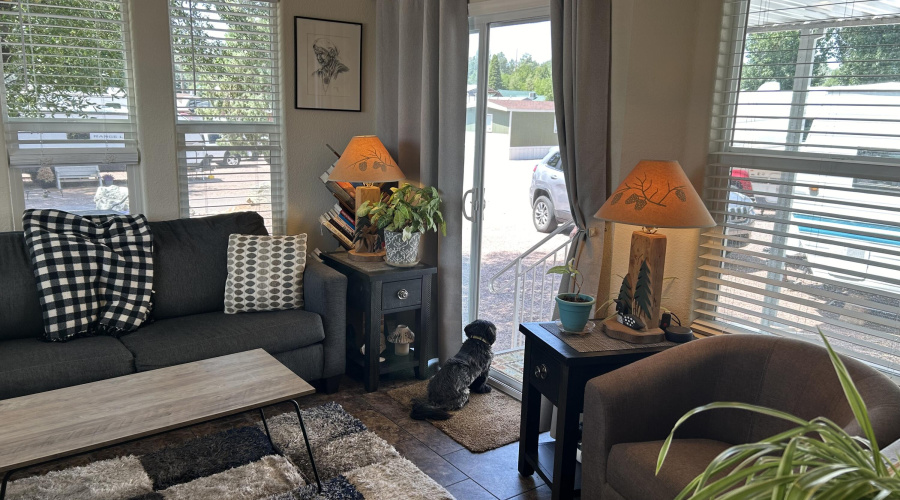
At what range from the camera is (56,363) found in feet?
8.98

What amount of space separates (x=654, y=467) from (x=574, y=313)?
2.41 feet

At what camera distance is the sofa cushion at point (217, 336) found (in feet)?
9.76

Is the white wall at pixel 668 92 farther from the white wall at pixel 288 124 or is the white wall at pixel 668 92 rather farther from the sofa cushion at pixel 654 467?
the white wall at pixel 288 124

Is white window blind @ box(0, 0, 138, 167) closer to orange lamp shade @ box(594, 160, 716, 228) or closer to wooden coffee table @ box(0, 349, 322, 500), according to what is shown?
wooden coffee table @ box(0, 349, 322, 500)

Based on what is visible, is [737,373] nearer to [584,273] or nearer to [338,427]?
[584,273]

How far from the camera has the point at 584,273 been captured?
2.96 meters

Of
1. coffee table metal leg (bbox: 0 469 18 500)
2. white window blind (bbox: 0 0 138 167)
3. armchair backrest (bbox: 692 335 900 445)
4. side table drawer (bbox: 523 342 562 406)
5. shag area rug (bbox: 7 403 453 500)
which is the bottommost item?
shag area rug (bbox: 7 403 453 500)

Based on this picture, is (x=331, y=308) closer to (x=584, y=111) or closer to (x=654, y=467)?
(x=584, y=111)

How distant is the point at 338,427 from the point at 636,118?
1941 millimetres

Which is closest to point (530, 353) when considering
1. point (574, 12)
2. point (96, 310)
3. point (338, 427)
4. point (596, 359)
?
point (596, 359)

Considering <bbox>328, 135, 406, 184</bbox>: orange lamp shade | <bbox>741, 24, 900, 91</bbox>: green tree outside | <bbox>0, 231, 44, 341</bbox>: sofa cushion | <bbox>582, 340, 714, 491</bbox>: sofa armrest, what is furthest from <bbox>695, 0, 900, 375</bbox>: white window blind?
<bbox>0, 231, 44, 341</bbox>: sofa cushion

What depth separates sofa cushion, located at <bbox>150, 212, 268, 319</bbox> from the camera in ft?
11.3

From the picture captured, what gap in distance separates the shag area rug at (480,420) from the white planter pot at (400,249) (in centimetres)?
71

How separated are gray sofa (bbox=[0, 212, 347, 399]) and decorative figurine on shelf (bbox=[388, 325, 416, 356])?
34cm
